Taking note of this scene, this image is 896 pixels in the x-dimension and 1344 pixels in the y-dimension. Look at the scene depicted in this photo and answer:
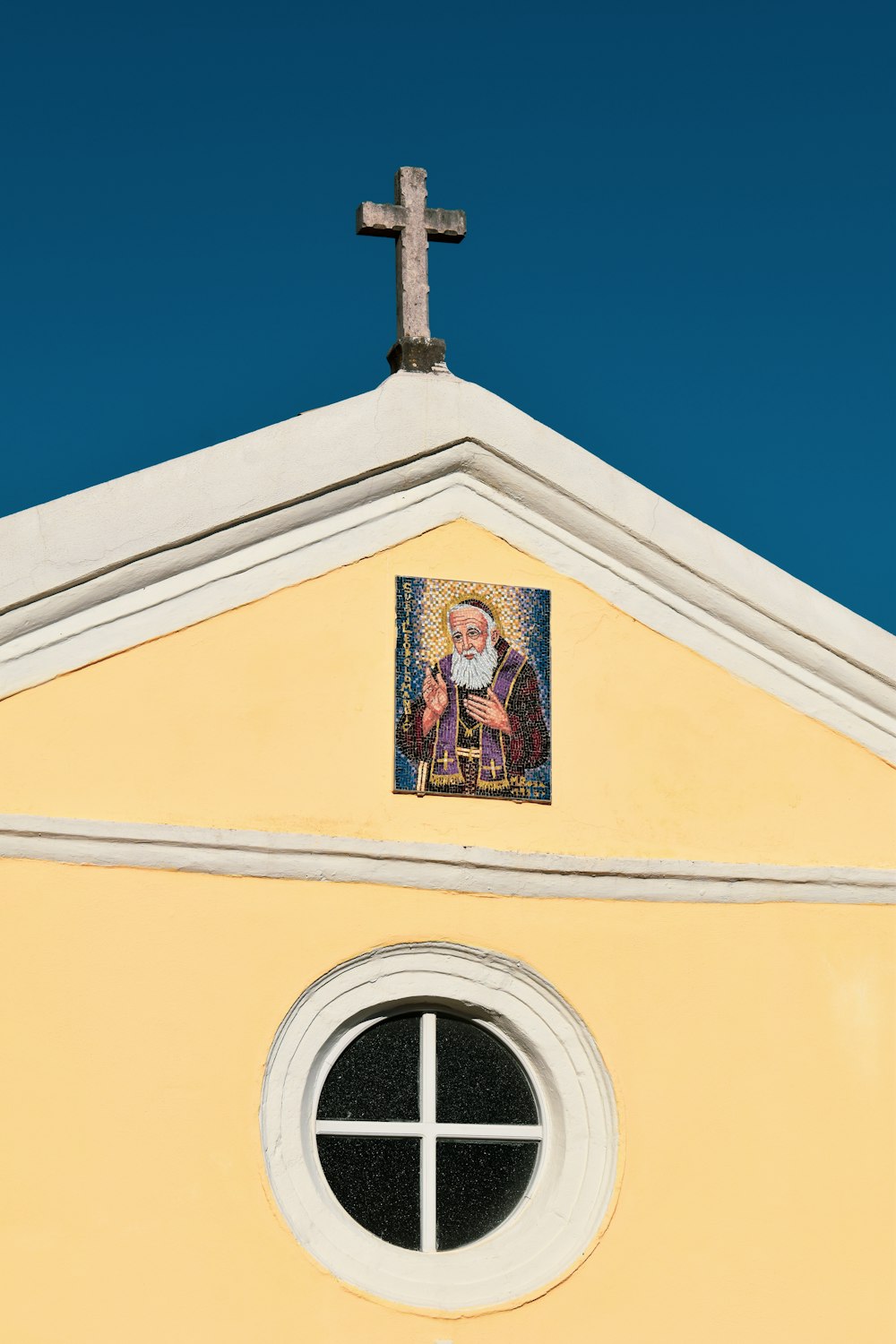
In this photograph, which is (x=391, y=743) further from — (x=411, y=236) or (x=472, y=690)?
(x=411, y=236)

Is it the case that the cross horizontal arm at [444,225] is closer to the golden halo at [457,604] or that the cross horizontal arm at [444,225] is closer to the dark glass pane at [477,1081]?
the golden halo at [457,604]

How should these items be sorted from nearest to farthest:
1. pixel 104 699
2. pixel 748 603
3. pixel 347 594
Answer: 1. pixel 104 699
2. pixel 347 594
3. pixel 748 603

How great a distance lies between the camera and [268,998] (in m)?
6.67

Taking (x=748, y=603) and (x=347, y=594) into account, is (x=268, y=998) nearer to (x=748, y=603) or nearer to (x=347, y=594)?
(x=347, y=594)

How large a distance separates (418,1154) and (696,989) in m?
1.24

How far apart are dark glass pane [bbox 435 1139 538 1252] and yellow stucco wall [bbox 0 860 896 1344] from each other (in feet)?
1.21

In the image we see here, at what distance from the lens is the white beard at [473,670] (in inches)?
288

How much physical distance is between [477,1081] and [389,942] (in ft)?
2.20

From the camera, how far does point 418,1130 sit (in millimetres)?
6953

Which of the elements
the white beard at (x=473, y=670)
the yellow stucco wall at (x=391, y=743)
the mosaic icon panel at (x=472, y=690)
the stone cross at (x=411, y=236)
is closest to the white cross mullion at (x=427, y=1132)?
the yellow stucco wall at (x=391, y=743)

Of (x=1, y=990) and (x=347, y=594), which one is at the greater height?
(x=347, y=594)

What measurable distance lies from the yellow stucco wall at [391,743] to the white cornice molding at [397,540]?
0.31 ft

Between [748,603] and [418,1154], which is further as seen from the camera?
[748,603]

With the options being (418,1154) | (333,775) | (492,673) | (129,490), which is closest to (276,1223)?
(418,1154)
